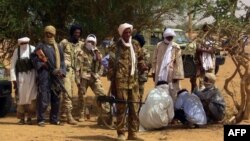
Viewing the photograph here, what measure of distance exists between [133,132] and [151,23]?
4732mm

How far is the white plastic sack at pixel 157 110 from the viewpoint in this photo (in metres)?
9.05

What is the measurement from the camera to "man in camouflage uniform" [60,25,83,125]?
10498mm

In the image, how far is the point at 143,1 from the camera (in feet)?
38.9

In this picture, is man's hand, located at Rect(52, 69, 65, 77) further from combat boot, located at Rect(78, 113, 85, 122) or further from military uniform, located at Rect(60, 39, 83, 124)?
combat boot, located at Rect(78, 113, 85, 122)

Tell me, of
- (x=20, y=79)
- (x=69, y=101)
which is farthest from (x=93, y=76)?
(x=20, y=79)

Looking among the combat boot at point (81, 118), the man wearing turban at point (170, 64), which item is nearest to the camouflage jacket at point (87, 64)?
the combat boot at point (81, 118)

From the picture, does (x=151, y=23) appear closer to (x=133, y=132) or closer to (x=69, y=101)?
(x=69, y=101)

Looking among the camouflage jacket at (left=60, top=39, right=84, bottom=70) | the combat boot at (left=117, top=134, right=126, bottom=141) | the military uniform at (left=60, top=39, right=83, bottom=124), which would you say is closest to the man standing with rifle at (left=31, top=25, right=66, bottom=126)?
the military uniform at (left=60, top=39, right=83, bottom=124)

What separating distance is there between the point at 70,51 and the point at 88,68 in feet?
1.54

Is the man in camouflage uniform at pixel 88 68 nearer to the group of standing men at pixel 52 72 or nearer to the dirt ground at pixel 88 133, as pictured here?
the group of standing men at pixel 52 72

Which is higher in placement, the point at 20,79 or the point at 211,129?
the point at 20,79

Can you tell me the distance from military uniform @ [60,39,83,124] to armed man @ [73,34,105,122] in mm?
95

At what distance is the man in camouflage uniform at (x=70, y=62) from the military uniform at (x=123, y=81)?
2.08 metres

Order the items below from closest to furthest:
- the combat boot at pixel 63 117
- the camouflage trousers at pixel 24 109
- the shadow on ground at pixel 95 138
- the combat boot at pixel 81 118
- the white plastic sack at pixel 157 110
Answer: the shadow on ground at pixel 95 138, the white plastic sack at pixel 157 110, the camouflage trousers at pixel 24 109, the combat boot at pixel 63 117, the combat boot at pixel 81 118
